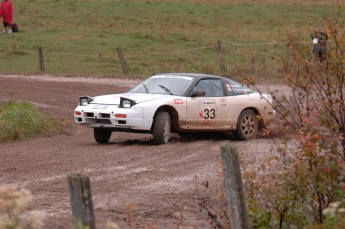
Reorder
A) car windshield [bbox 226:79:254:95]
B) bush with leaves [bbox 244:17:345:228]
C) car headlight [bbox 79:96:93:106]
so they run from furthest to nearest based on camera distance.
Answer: car windshield [bbox 226:79:254:95] → car headlight [bbox 79:96:93:106] → bush with leaves [bbox 244:17:345:228]

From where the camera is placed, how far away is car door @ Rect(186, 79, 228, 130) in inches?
721

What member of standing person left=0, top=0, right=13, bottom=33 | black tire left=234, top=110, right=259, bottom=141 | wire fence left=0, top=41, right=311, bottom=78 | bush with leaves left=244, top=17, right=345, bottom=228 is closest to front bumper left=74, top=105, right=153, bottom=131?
black tire left=234, top=110, right=259, bottom=141

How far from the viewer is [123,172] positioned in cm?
Answer: 1474

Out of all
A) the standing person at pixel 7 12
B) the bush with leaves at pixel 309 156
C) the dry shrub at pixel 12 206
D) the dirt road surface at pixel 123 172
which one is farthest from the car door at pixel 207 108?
the standing person at pixel 7 12

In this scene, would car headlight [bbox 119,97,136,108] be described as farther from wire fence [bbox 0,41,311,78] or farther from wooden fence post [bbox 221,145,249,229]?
wire fence [bbox 0,41,311,78]

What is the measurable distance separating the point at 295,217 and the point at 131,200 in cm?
428

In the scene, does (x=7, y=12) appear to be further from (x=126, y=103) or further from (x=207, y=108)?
(x=126, y=103)

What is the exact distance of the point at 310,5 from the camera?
69.1m

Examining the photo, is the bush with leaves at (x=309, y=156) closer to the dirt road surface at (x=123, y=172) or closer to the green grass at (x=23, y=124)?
the dirt road surface at (x=123, y=172)

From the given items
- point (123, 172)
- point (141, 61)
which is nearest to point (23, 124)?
point (123, 172)

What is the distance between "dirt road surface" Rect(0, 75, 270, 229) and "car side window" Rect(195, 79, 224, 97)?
0.89 meters

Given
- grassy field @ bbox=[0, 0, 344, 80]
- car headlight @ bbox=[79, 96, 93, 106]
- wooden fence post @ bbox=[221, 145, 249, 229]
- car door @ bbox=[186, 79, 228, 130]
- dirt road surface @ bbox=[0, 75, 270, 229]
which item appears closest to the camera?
wooden fence post @ bbox=[221, 145, 249, 229]

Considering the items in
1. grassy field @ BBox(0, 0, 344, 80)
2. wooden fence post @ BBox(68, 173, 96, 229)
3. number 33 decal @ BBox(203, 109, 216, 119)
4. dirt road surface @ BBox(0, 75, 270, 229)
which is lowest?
dirt road surface @ BBox(0, 75, 270, 229)

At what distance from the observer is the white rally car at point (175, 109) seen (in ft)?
57.0
